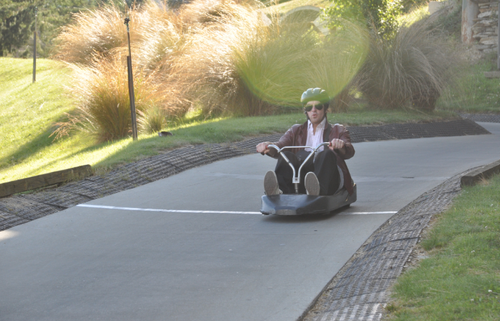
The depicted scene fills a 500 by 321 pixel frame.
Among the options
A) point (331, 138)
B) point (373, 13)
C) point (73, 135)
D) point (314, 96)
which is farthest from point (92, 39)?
point (331, 138)

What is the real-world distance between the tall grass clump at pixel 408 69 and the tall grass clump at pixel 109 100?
606 centimetres

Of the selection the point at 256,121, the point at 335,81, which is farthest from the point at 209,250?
the point at 335,81

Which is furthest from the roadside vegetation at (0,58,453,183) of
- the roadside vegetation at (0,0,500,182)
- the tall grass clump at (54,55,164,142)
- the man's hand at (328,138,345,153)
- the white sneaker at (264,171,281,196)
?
the man's hand at (328,138,345,153)

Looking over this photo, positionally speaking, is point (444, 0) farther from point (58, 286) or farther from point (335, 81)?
point (58, 286)

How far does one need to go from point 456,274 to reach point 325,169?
284 cm

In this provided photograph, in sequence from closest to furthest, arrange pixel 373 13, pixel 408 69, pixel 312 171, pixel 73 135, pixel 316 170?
pixel 316 170, pixel 312 171, pixel 408 69, pixel 73 135, pixel 373 13

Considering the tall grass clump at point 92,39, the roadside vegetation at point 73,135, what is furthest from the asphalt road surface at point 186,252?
the tall grass clump at point 92,39

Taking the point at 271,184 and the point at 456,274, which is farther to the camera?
the point at 271,184

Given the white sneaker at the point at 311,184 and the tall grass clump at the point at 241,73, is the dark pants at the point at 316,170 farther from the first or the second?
the tall grass clump at the point at 241,73

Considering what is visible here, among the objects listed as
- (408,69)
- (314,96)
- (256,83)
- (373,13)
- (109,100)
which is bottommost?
(314,96)

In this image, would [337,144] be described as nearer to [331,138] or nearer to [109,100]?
[331,138]

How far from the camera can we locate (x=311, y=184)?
254 inches

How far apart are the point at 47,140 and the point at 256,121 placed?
773cm

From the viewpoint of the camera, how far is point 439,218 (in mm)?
5309
